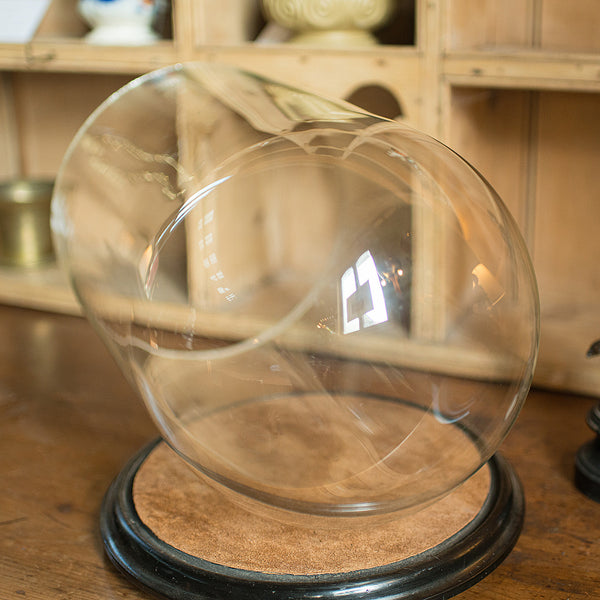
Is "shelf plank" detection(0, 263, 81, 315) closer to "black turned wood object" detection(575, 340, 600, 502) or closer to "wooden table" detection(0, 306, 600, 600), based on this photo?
"wooden table" detection(0, 306, 600, 600)

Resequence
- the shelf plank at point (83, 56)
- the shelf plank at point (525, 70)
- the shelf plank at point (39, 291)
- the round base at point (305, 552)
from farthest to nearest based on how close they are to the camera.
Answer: the shelf plank at point (39, 291), the shelf plank at point (83, 56), the shelf plank at point (525, 70), the round base at point (305, 552)

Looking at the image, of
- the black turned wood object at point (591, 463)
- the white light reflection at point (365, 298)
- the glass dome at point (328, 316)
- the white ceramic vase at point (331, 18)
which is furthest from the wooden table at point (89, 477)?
the white ceramic vase at point (331, 18)

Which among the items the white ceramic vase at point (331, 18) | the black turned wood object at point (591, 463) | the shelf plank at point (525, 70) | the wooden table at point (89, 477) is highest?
the white ceramic vase at point (331, 18)

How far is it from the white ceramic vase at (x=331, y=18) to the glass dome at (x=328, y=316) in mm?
253

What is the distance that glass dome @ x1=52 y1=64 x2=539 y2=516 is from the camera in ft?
2.06

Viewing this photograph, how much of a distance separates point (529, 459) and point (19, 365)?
0.68 metres

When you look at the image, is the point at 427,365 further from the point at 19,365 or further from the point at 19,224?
the point at 19,224

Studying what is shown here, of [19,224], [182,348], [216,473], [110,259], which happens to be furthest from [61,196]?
[19,224]

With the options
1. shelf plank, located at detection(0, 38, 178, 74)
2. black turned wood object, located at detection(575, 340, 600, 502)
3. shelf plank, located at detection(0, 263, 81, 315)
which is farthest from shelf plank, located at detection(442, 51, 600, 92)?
shelf plank, located at detection(0, 263, 81, 315)

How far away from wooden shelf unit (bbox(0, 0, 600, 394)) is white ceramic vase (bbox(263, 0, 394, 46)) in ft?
0.14

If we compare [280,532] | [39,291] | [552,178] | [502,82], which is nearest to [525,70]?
[502,82]

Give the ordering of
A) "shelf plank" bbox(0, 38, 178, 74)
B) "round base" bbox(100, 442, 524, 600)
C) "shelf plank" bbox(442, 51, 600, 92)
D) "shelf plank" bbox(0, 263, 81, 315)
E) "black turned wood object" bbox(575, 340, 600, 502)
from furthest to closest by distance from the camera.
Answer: "shelf plank" bbox(0, 263, 81, 315) → "shelf plank" bbox(0, 38, 178, 74) → "shelf plank" bbox(442, 51, 600, 92) → "black turned wood object" bbox(575, 340, 600, 502) → "round base" bbox(100, 442, 524, 600)

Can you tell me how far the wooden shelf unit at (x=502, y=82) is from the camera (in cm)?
97

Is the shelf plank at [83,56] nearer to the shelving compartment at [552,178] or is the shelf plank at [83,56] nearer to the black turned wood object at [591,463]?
the shelving compartment at [552,178]
